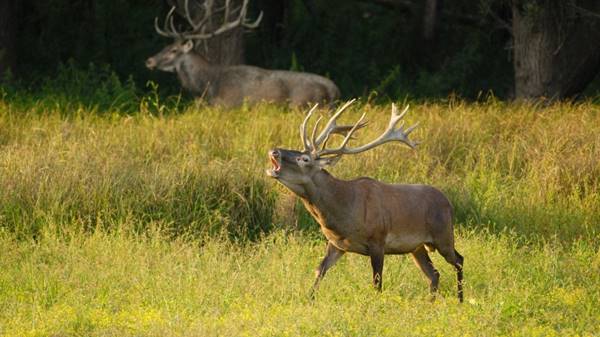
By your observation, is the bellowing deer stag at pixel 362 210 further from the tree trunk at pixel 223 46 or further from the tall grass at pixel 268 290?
the tree trunk at pixel 223 46

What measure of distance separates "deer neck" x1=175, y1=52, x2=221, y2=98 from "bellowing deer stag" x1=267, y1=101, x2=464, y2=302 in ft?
23.2

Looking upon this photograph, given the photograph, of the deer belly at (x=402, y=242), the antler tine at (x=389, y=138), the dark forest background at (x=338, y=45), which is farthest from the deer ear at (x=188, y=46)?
the deer belly at (x=402, y=242)

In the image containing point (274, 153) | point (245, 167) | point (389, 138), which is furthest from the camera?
point (245, 167)

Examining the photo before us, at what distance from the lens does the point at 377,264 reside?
25.2 feet

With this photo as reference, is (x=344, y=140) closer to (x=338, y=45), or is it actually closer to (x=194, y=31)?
(x=194, y=31)

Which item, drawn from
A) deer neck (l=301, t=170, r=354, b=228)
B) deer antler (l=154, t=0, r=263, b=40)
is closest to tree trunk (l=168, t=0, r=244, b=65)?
deer antler (l=154, t=0, r=263, b=40)

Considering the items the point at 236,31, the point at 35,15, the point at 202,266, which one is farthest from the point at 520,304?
the point at 35,15

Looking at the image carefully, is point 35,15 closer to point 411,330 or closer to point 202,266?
point 202,266

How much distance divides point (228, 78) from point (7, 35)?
325cm

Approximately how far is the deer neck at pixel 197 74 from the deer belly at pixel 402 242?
7328 mm

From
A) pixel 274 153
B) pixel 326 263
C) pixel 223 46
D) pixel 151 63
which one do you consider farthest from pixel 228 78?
pixel 274 153

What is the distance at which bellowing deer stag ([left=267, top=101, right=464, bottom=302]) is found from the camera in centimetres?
772

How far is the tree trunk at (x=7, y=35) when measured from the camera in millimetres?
16062

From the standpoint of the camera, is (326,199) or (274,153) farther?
(326,199)
